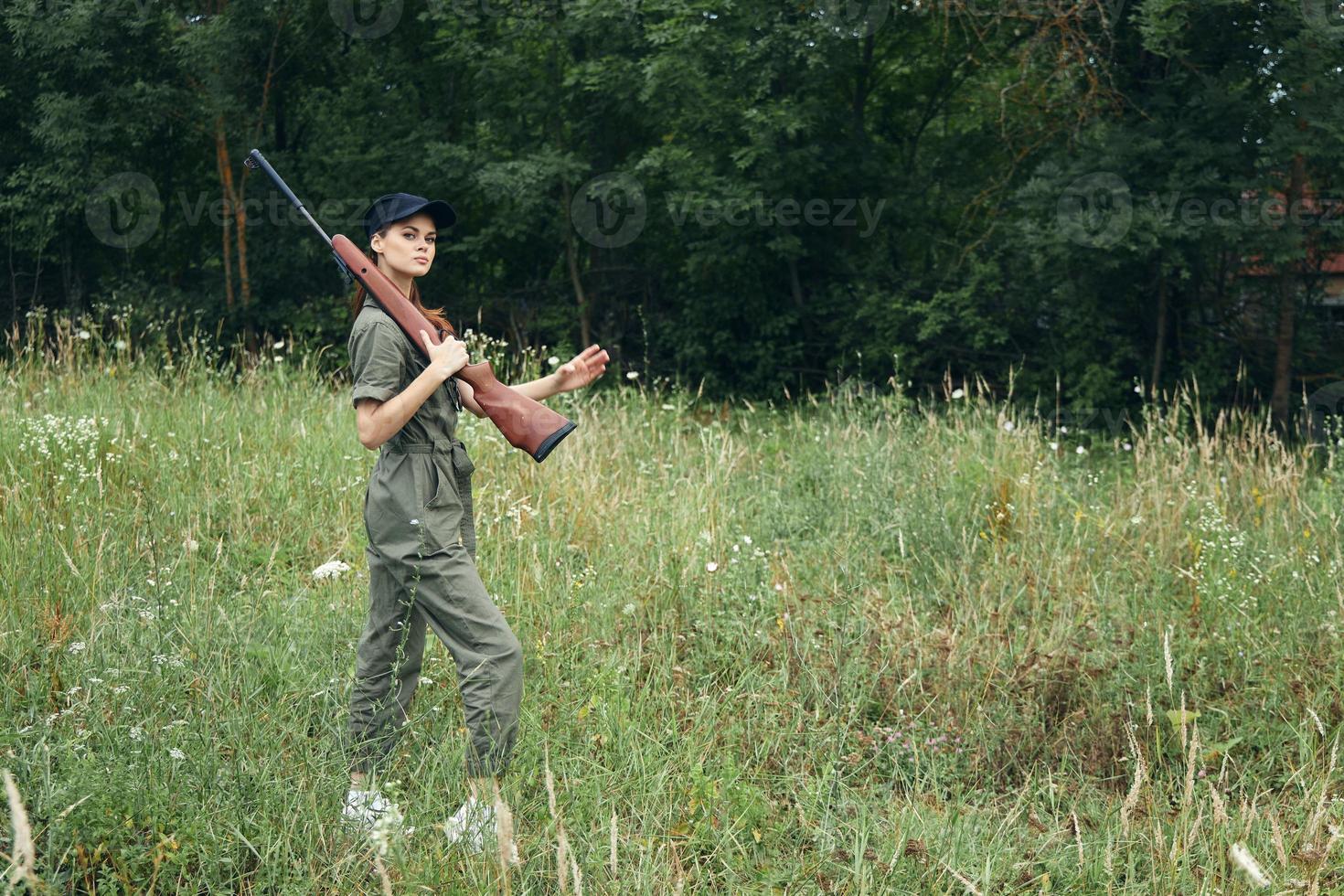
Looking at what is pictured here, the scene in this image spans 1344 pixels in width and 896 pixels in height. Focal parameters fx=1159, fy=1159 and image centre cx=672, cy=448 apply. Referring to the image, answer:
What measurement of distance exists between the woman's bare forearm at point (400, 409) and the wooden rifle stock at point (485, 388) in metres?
0.21

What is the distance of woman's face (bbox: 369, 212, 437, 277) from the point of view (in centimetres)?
313

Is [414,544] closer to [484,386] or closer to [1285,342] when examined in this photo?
[484,386]

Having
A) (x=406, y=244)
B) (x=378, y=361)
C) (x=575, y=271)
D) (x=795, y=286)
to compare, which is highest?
(x=406, y=244)

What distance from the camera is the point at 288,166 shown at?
49.0 ft

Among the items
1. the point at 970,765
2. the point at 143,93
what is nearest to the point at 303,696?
the point at 970,765

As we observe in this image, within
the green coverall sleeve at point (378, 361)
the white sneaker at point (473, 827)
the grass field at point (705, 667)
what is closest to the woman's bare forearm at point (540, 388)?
the green coverall sleeve at point (378, 361)

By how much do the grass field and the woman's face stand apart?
1.28 m

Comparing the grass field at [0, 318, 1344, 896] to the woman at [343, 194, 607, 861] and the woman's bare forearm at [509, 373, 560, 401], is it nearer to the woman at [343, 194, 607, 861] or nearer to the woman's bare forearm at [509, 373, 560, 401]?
the woman at [343, 194, 607, 861]

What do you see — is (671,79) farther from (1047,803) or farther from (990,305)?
(1047,803)

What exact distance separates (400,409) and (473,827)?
3.38 ft

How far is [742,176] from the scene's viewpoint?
481 inches

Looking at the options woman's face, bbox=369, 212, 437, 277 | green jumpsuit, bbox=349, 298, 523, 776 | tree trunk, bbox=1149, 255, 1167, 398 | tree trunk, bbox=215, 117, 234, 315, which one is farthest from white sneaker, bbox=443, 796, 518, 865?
tree trunk, bbox=215, 117, 234, 315

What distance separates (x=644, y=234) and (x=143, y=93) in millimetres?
6266

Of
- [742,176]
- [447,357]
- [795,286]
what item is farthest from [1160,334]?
[447,357]
